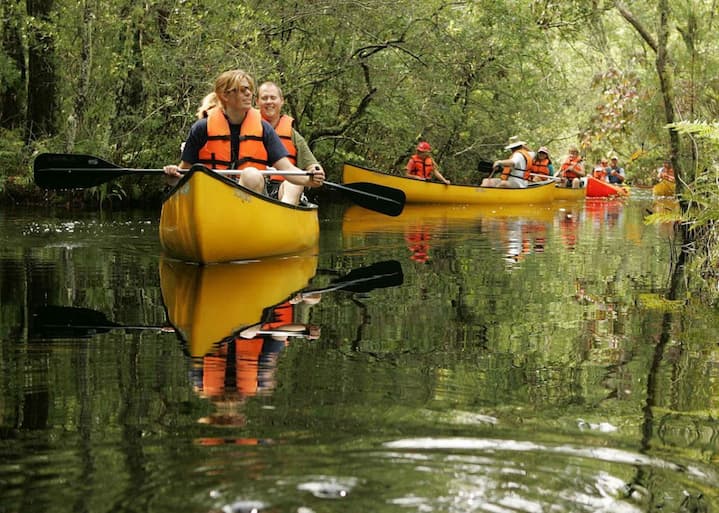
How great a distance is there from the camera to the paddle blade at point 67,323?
4777mm

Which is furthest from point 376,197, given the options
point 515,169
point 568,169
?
point 568,169

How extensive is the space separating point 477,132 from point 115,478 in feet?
67.7

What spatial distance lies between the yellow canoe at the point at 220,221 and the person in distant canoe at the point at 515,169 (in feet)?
42.2

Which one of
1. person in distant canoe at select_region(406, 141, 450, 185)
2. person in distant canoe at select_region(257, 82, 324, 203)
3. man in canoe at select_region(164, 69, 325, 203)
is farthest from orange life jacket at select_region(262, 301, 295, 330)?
person in distant canoe at select_region(406, 141, 450, 185)

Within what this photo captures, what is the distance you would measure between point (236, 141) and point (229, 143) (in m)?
0.05

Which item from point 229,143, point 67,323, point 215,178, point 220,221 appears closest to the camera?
point 67,323

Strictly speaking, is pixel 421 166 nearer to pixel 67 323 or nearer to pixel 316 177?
pixel 316 177

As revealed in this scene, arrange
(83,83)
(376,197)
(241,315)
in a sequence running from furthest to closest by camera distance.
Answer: (83,83)
(376,197)
(241,315)

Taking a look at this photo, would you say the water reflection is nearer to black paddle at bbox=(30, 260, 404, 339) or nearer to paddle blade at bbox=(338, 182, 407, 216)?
black paddle at bbox=(30, 260, 404, 339)

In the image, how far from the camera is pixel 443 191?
19.6 meters

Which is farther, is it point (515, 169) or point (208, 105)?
point (515, 169)

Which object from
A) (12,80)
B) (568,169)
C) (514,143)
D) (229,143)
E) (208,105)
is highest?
(12,80)

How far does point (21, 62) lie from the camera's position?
18.0m

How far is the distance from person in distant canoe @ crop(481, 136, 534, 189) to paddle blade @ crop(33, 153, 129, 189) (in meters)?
12.6
